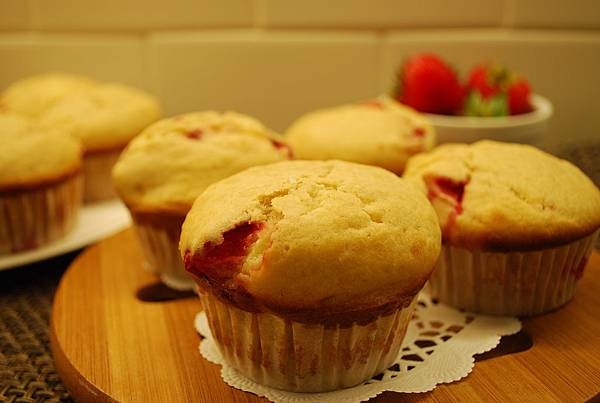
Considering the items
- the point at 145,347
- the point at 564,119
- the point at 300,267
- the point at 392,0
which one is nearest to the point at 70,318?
the point at 145,347

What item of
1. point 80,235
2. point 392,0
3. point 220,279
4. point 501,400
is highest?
point 392,0

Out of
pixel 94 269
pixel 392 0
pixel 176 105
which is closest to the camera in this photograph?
pixel 94 269

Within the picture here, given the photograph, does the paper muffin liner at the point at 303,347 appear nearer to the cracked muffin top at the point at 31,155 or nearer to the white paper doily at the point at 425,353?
the white paper doily at the point at 425,353

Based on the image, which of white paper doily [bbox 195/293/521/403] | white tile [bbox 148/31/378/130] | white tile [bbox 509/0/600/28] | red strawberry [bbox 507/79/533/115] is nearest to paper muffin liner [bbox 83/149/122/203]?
white tile [bbox 148/31/378/130]

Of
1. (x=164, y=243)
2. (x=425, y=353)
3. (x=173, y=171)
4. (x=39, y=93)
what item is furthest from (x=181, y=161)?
(x=39, y=93)

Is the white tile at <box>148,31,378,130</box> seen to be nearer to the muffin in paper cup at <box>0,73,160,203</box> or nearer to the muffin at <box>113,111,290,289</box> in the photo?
the muffin in paper cup at <box>0,73,160,203</box>

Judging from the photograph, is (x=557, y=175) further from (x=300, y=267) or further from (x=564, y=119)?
(x=564, y=119)

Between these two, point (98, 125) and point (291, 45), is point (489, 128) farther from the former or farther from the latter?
point (98, 125)

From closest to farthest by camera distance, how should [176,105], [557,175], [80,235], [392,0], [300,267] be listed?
[300,267]
[557,175]
[80,235]
[392,0]
[176,105]
